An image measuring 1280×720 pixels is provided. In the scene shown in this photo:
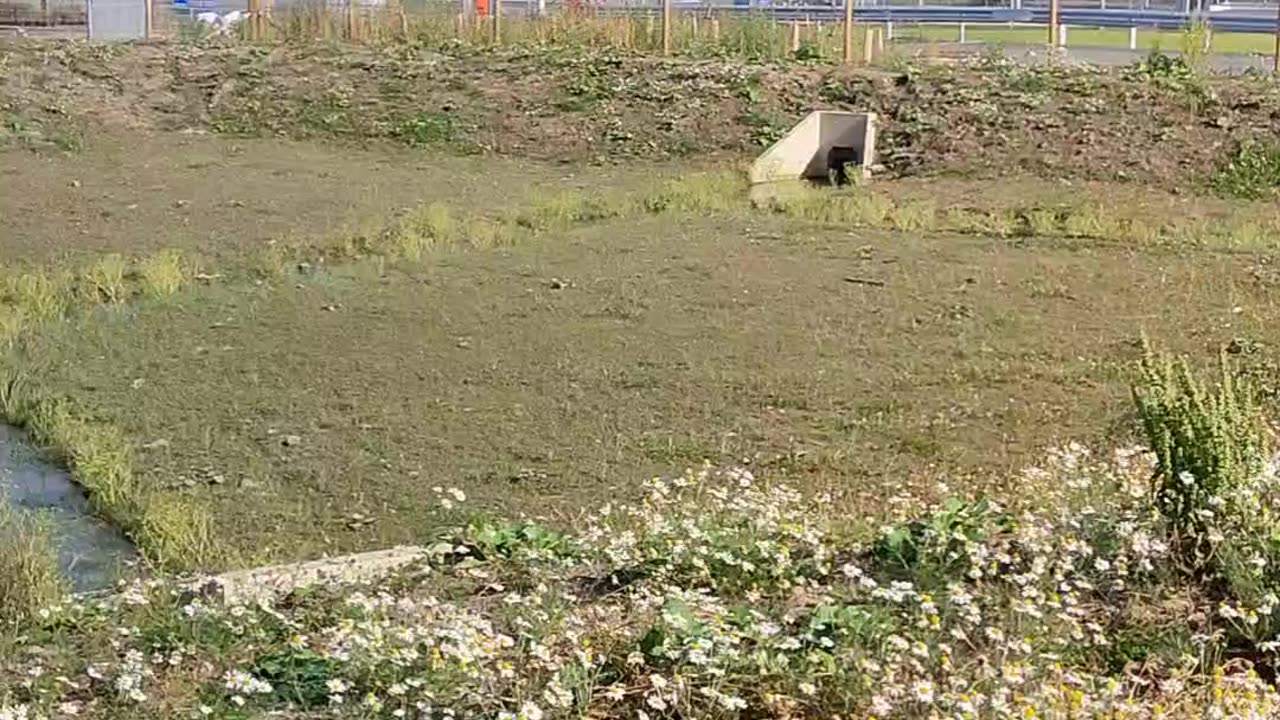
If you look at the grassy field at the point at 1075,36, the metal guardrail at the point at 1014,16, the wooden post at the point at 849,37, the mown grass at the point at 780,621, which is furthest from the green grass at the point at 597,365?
the grassy field at the point at 1075,36

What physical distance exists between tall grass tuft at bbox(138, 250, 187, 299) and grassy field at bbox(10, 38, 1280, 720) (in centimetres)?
3

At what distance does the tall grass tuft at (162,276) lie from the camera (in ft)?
33.9

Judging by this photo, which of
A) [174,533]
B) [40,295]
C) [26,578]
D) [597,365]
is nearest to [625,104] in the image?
[40,295]

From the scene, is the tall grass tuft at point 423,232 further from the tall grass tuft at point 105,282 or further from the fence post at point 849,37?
the fence post at point 849,37

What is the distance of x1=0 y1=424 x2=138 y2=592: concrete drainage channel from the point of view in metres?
5.69

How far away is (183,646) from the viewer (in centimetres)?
374

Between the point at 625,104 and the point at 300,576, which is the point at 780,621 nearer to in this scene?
the point at 300,576

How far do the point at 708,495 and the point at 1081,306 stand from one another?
474 cm

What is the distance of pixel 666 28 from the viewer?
829 inches

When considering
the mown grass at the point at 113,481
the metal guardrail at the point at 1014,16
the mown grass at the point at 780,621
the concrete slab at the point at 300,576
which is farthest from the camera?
the metal guardrail at the point at 1014,16

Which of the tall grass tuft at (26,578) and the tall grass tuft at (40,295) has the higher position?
the tall grass tuft at (40,295)

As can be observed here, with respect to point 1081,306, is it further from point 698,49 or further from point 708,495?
point 698,49

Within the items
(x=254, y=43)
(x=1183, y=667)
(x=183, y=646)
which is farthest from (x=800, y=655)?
(x=254, y=43)

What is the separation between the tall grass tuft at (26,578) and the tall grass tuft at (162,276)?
16.7ft
